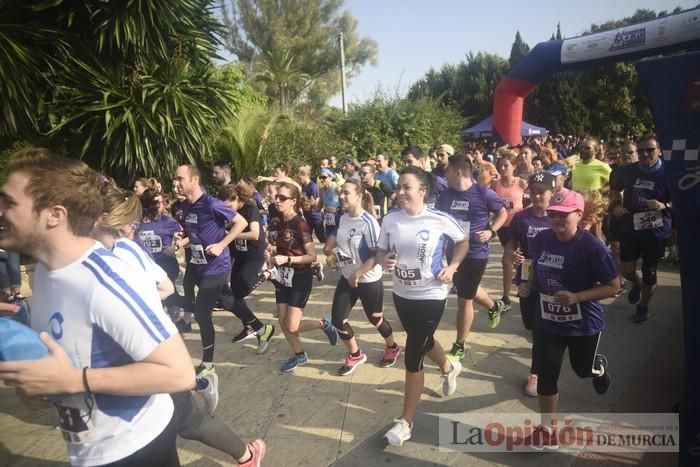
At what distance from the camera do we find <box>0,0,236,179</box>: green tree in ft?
25.0

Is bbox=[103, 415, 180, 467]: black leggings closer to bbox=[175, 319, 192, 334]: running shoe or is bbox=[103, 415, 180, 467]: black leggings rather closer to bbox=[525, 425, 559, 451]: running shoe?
bbox=[525, 425, 559, 451]: running shoe

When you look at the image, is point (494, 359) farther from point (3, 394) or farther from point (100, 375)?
point (3, 394)

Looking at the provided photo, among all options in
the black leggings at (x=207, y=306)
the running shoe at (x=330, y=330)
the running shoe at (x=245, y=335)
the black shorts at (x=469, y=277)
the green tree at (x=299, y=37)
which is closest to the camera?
the black leggings at (x=207, y=306)

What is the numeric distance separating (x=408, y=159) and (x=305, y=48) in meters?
31.3

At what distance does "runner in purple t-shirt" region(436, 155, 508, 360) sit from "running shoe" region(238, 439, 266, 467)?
7.13 feet

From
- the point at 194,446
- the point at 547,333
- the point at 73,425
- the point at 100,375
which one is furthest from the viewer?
the point at 194,446

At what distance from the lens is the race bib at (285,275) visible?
163 inches

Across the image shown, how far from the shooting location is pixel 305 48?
34.0m

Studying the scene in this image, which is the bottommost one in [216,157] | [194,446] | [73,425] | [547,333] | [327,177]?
[194,446]

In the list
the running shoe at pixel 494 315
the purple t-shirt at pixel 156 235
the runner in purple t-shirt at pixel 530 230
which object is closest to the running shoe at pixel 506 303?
the running shoe at pixel 494 315

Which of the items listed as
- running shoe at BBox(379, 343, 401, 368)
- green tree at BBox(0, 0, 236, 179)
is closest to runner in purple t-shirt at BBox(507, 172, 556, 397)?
running shoe at BBox(379, 343, 401, 368)

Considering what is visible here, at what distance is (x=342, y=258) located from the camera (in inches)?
164

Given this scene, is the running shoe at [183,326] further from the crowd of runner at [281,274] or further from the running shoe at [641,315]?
the running shoe at [641,315]

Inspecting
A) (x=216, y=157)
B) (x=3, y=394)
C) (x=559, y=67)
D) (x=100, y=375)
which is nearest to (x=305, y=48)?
(x=216, y=157)
